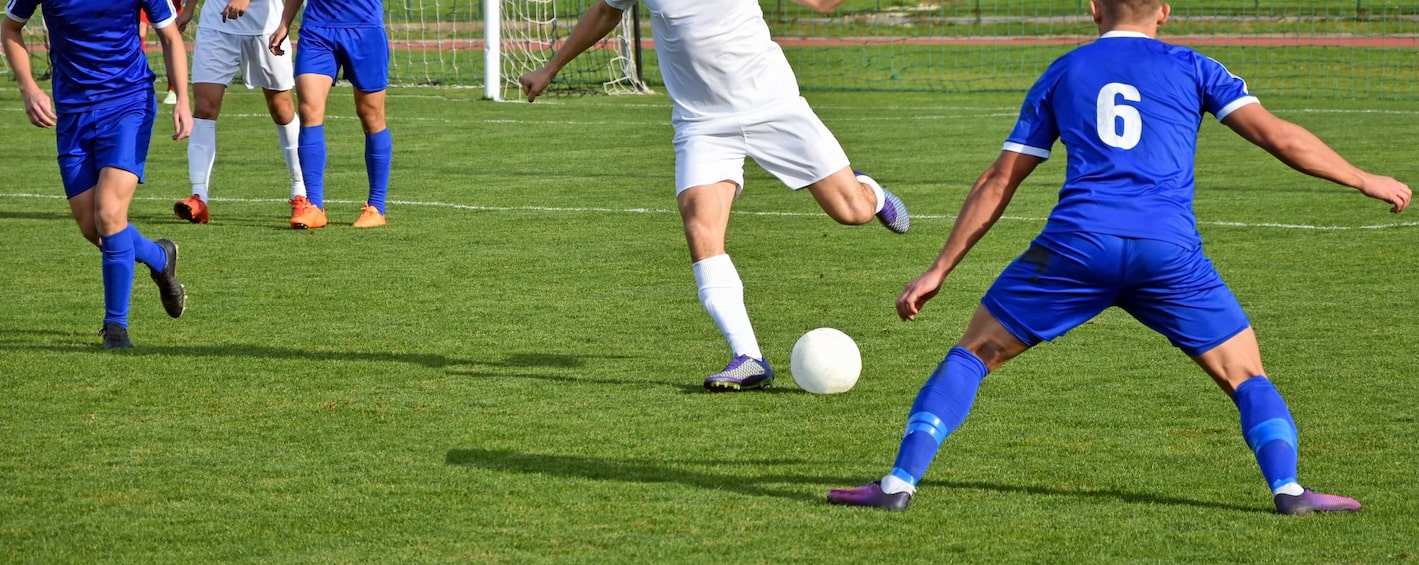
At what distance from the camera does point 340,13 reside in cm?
1046

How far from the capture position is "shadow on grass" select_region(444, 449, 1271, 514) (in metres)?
4.79

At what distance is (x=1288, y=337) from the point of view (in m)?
7.08

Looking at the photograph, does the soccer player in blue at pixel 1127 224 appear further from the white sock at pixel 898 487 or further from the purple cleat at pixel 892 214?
the purple cleat at pixel 892 214

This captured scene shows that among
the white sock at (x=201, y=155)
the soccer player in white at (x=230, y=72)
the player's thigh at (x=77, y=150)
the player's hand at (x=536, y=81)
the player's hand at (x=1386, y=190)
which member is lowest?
the white sock at (x=201, y=155)

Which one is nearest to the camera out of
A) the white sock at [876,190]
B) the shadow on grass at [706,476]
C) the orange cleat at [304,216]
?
the shadow on grass at [706,476]

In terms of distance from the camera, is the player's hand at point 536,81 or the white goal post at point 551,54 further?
the white goal post at point 551,54

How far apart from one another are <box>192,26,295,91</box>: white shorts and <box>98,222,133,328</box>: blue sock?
400 cm

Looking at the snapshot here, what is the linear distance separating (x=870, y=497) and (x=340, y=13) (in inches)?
267

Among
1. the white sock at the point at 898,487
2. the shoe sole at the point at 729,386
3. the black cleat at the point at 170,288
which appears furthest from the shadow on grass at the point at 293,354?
the white sock at the point at 898,487

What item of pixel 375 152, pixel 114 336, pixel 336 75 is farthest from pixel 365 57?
pixel 114 336

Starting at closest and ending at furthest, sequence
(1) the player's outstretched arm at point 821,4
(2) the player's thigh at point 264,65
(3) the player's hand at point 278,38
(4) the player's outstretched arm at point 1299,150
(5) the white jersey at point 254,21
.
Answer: (4) the player's outstretched arm at point 1299,150
(1) the player's outstretched arm at point 821,4
(3) the player's hand at point 278,38
(2) the player's thigh at point 264,65
(5) the white jersey at point 254,21

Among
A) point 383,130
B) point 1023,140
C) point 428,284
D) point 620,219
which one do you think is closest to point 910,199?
point 620,219

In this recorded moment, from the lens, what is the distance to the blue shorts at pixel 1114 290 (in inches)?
172

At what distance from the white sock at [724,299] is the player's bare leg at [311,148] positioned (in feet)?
16.2
